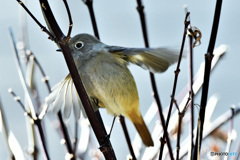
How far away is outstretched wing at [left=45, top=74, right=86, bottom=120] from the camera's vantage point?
2477 mm

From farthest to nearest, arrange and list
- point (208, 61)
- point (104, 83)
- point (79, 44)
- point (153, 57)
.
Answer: point (79, 44) < point (104, 83) < point (153, 57) < point (208, 61)

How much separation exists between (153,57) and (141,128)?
84 centimetres

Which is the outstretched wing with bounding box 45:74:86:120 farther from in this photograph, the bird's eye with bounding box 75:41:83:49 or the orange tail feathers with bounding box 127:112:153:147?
the orange tail feathers with bounding box 127:112:153:147

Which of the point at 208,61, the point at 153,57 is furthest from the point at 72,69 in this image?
the point at 153,57

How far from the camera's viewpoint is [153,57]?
2.33 meters

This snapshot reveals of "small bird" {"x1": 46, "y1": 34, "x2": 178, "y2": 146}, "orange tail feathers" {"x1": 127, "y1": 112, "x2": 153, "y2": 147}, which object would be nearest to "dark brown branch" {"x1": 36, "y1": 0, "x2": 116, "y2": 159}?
"small bird" {"x1": 46, "y1": 34, "x2": 178, "y2": 146}

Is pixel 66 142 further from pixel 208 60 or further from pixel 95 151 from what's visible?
pixel 208 60

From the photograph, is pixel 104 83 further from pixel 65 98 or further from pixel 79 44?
pixel 79 44

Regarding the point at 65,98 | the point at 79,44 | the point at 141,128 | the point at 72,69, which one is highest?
the point at 79,44

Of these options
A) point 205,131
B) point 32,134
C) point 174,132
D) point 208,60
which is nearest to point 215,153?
point 205,131

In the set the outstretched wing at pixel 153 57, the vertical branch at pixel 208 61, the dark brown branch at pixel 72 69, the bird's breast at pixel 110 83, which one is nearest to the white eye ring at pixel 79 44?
the bird's breast at pixel 110 83

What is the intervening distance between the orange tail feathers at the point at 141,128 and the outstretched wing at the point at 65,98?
48cm

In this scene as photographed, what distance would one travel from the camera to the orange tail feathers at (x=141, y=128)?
2.80 meters

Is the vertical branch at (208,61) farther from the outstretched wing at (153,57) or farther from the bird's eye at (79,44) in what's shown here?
the bird's eye at (79,44)
